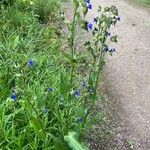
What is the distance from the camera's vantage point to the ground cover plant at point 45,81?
4328mm

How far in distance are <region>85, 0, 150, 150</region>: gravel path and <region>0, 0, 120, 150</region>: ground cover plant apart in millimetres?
614

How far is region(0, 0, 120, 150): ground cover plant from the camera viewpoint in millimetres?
4328

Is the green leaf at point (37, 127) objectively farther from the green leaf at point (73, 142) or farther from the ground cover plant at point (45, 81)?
the green leaf at point (73, 142)

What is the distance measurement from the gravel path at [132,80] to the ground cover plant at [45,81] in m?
0.61

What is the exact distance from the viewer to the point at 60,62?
649cm

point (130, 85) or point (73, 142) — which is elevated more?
point (73, 142)

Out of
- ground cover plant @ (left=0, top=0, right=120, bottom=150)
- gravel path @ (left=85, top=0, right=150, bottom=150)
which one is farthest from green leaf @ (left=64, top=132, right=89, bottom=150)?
gravel path @ (left=85, top=0, right=150, bottom=150)

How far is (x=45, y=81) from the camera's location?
5.54 m

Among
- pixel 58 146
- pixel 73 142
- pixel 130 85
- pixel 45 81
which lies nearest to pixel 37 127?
pixel 58 146

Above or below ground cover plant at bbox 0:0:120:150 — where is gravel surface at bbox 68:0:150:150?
below

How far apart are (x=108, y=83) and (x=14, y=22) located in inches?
77.5

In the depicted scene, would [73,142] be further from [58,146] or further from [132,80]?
[132,80]

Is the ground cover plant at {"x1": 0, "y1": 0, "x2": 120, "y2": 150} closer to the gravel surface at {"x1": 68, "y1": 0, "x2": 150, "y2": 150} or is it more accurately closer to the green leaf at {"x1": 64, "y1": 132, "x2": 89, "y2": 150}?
the green leaf at {"x1": 64, "y1": 132, "x2": 89, "y2": 150}

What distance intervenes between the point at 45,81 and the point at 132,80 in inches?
94.5
